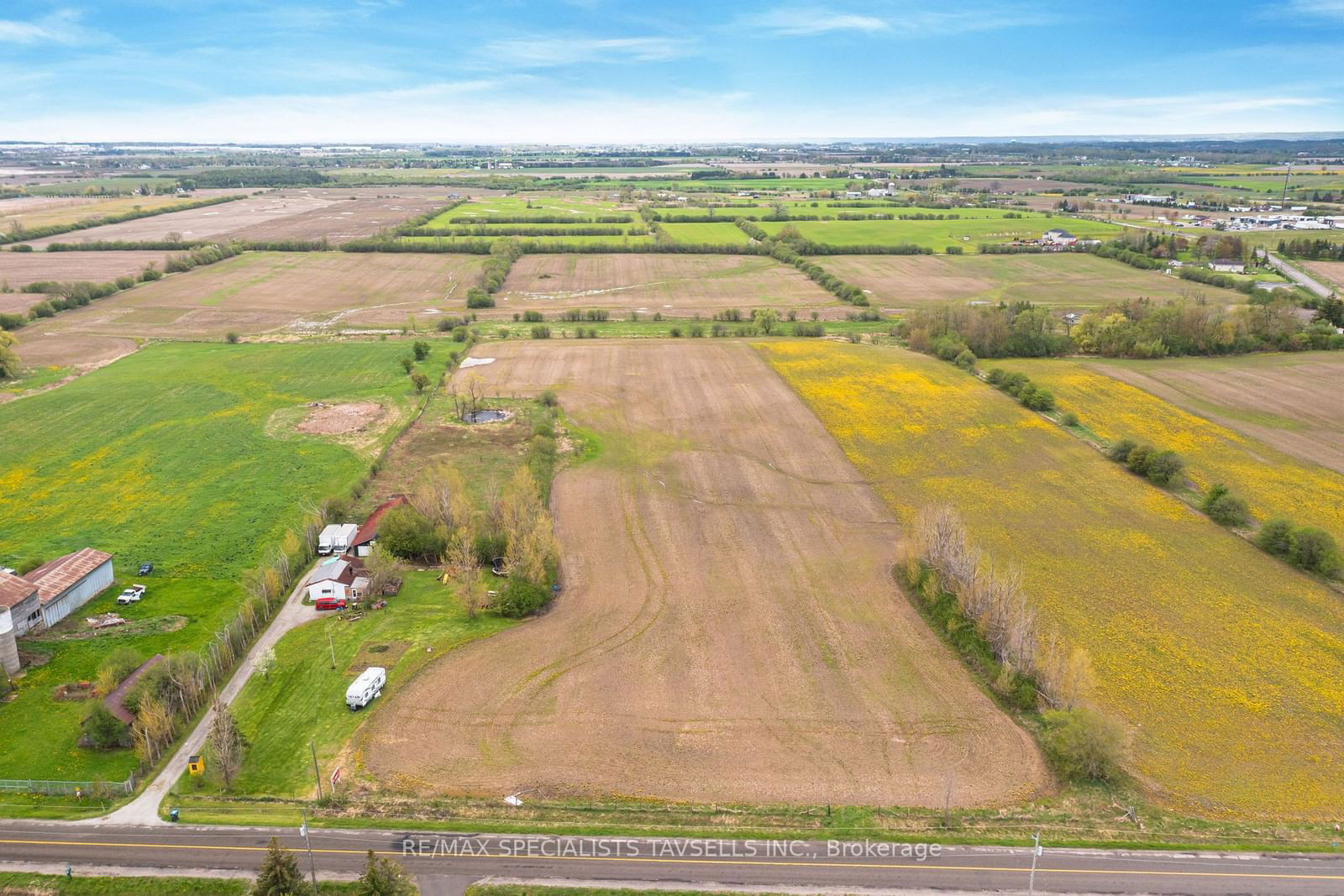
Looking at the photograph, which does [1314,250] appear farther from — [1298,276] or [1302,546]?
[1302,546]

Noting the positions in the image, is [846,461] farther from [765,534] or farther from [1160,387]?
Answer: [1160,387]

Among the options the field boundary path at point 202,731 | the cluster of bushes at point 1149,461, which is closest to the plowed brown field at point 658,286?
the cluster of bushes at point 1149,461

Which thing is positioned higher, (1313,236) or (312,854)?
(1313,236)

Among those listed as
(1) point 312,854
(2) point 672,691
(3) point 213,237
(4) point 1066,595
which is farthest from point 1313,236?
(3) point 213,237

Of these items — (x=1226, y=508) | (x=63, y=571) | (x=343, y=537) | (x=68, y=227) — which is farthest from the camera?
(x=68, y=227)

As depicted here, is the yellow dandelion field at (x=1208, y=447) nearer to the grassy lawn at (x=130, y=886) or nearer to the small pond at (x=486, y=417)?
the small pond at (x=486, y=417)

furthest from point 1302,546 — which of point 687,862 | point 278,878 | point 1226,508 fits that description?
point 278,878
